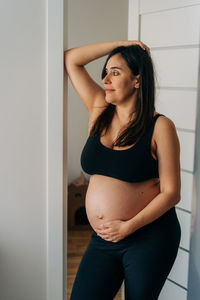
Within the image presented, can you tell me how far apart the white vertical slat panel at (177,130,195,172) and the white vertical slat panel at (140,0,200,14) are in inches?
24.1

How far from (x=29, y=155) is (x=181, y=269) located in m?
1.13

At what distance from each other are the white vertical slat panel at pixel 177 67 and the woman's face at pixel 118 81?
646 mm

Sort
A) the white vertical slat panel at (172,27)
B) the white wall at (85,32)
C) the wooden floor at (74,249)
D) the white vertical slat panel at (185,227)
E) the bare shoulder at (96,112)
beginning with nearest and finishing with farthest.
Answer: the bare shoulder at (96,112) < the white vertical slat panel at (172,27) < the white vertical slat panel at (185,227) < the wooden floor at (74,249) < the white wall at (85,32)

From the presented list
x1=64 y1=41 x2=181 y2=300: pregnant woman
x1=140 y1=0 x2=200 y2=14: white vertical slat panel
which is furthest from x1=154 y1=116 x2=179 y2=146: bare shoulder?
x1=140 y1=0 x2=200 y2=14: white vertical slat panel

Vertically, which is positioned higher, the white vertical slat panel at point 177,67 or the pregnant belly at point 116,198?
the white vertical slat panel at point 177,67

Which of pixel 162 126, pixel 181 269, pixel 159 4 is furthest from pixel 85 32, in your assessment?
pixel 162 126

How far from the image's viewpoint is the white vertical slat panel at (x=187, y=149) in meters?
2.18

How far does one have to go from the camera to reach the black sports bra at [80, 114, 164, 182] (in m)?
1.56

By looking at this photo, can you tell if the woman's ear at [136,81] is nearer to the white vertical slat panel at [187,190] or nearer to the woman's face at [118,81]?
the woman's face at [118,81]

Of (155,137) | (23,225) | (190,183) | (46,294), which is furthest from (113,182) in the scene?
(190,183)

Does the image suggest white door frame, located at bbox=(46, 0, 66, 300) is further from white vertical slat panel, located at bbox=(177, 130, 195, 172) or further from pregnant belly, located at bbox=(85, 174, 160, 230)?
white vertical slat panel, located at bbox=(177, 130, 195, 172)

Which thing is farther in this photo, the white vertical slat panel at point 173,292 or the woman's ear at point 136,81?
the white vertical slat panel at point 173,292

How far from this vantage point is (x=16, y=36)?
5.05ft

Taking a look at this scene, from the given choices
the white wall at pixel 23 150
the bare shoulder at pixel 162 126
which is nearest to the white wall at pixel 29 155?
the white wall at pixel 23 150
